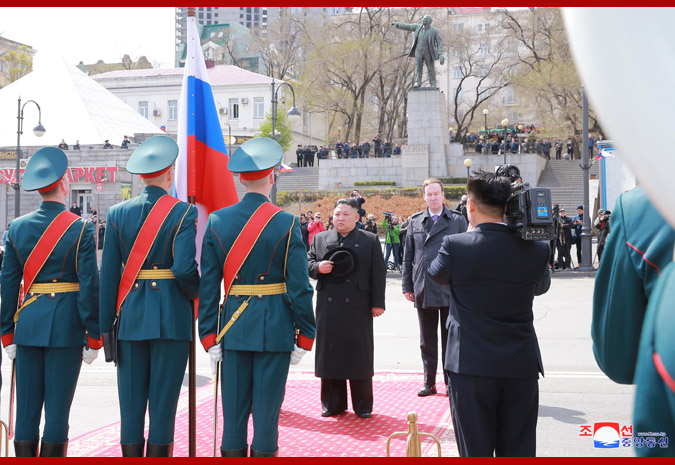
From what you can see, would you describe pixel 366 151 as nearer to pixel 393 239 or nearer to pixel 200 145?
pixel 393 239

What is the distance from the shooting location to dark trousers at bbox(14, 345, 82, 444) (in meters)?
4.50

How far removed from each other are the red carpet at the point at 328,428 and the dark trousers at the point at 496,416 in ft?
5.08

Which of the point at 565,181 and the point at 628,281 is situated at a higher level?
the point at 565,181

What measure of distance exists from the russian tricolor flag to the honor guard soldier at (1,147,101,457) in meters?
1.23

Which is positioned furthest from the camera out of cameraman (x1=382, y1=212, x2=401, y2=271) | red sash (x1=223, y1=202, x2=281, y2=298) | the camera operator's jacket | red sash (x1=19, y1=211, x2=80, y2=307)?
cameraman (x1=382, y1=212, x2=401, y2=271)

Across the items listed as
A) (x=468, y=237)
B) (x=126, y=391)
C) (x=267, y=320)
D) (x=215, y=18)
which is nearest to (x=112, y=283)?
(x=126, y=391)

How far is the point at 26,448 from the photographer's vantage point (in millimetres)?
4516

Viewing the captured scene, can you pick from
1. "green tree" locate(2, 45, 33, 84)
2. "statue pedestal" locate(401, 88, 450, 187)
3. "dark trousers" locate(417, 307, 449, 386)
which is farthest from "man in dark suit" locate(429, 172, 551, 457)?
"green tree" locate(2, 45, 33, 84)

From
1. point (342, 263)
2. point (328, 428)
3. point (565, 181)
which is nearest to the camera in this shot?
point (328, 428)

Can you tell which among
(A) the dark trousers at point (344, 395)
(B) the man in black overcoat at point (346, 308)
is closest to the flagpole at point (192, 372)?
(B) the man in black overcoat at point (346, 308)

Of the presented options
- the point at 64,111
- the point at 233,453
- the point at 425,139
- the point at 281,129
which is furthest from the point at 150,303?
the point at 64,111

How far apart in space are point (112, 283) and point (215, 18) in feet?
568

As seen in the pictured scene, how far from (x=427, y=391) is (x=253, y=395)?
311cm

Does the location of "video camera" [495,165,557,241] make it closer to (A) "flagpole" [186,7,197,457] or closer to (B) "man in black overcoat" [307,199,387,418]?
(A) "flagpole" [186,7,197,457]
